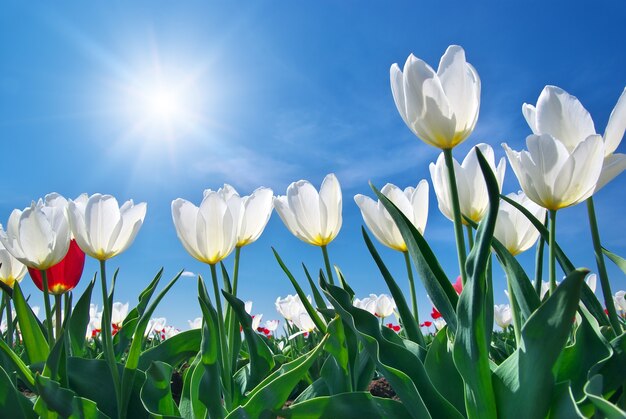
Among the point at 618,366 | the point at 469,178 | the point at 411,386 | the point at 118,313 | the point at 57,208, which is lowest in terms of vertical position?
the point at 618,366

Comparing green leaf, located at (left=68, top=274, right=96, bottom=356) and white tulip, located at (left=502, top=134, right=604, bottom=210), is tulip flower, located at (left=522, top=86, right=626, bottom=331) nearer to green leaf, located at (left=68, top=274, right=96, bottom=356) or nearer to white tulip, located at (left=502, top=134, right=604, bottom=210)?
white tulip, located at (left=502, top=134, right=604, bottom=210)

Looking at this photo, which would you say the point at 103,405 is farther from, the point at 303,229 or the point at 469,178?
the point at 469,178

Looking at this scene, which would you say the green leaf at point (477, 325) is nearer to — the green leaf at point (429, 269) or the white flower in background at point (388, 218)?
the green leaf at point (429, 269)

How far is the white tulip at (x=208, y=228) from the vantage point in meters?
1.53

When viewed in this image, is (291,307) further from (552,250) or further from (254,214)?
(552,250)

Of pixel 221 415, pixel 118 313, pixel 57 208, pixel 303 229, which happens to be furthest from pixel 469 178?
pixel 118 313

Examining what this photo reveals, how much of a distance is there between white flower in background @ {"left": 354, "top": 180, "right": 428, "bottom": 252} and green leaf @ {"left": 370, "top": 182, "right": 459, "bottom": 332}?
397 mm

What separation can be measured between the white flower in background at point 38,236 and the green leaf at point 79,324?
0.43 metres

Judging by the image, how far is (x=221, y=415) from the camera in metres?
1.36

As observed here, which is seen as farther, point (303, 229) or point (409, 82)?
point (303, 229)

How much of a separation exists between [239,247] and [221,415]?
0.54 m

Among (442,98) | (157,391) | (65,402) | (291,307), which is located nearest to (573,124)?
(442,98)

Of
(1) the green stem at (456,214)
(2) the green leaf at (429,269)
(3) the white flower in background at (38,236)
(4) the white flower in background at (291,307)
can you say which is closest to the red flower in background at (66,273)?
(3) the white flower in background at (38,236)

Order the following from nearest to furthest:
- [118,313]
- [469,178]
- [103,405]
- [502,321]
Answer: [469,178]
[103,405]
[502,321]
[118,313]
